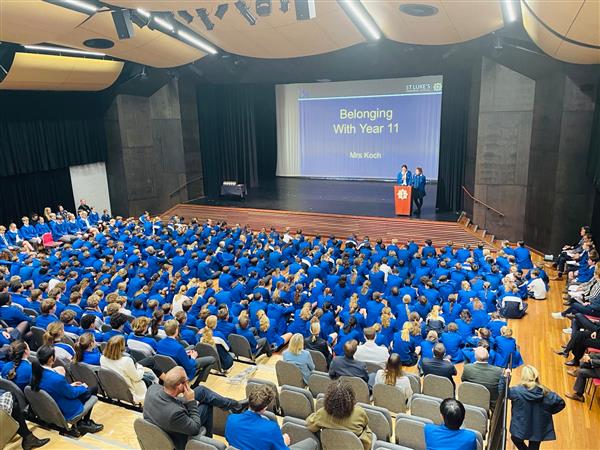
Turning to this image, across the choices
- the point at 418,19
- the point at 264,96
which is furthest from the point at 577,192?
the point at 264,96

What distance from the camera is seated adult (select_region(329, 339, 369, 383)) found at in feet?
17.0

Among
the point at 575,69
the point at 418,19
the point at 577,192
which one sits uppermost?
the point at 418,19

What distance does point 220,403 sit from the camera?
412cm

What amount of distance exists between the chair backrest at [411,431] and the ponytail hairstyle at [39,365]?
10.8 feet

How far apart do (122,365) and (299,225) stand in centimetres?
1116

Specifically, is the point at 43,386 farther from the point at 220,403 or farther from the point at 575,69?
the point at 575,69

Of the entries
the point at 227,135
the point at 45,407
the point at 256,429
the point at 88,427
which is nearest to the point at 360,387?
the point at 256,429

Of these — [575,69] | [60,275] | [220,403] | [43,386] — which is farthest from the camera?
[575,69]

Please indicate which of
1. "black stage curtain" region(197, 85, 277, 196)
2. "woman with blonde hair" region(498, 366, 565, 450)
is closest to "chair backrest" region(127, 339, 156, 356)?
"woman with blonde hair" region(498, 366, 565, 450)

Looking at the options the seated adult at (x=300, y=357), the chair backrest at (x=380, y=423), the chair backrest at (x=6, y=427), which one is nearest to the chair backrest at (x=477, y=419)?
the chair backrest at (x=380, y=423)

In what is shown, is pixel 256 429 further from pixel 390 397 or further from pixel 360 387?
pixel 390 397

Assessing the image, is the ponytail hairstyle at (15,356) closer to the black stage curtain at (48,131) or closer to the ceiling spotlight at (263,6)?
the ceiling spotlight at (263,6)

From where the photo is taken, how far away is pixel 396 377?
500cm

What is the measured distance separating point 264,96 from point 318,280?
14964 millimetres
